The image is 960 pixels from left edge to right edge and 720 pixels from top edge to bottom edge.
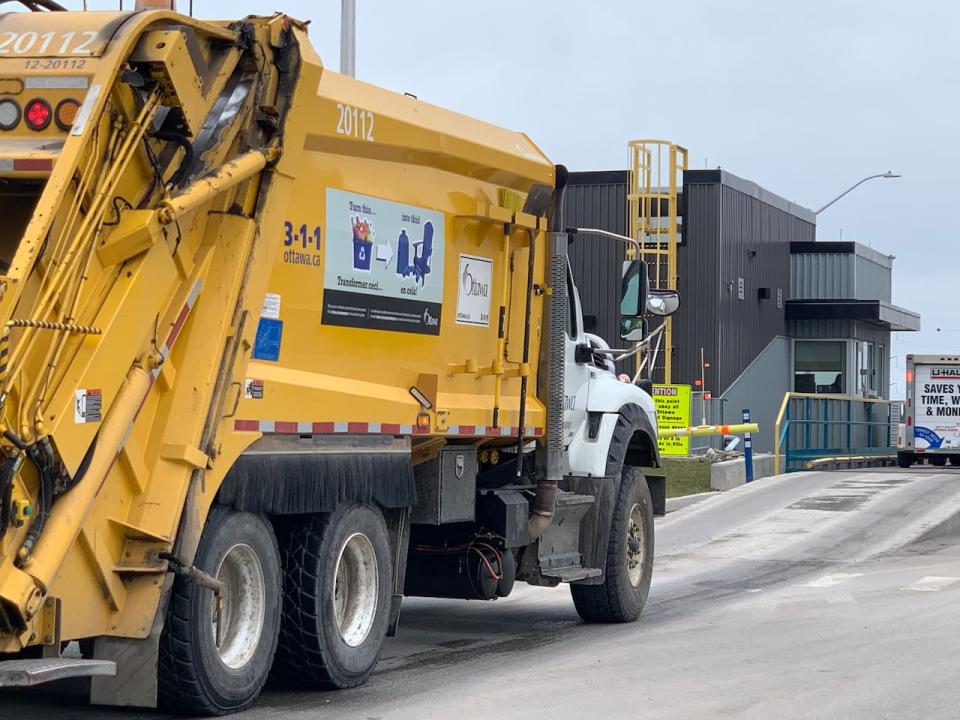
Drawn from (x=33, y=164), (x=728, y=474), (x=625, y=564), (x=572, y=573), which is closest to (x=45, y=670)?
(x=33, y=164)

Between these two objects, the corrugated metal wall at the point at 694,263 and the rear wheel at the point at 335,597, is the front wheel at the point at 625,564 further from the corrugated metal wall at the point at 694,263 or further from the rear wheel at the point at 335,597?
the corrugated metal wall at the point at 694,263

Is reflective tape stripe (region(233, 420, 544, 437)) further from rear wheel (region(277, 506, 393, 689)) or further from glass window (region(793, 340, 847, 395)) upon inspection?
glass window (region(793, 340, 847, 395))

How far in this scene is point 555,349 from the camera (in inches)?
462

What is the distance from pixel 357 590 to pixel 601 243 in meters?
30.2

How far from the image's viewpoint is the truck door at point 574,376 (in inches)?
485

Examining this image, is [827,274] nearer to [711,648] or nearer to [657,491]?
[657,491]

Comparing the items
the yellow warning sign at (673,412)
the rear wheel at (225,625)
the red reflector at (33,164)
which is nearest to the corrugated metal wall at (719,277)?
the yellow warning sign at (673,412)

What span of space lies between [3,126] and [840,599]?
8.49m

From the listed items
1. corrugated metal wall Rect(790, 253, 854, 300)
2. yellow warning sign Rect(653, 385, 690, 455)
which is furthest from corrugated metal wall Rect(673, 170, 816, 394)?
yellow warning sign Rect(653, 385, 690, 455)

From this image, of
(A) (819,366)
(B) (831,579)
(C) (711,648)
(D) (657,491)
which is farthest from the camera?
(A) (819,366)

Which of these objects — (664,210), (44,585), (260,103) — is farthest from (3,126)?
(664,210)

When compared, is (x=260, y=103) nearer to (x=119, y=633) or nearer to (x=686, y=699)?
(x=119, y=633)

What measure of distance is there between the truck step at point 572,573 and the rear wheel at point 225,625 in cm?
350

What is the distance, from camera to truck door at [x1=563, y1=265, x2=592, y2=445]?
40.4 ft
